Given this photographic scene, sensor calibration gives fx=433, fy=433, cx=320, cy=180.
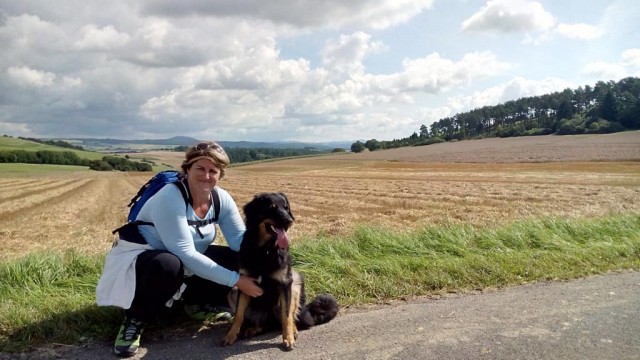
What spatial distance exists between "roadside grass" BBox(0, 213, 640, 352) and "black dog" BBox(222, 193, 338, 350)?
930 millimetres

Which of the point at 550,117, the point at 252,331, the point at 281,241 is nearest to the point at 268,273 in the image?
the point at 281,241

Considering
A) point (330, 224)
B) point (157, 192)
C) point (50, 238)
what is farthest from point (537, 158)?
point (157, 192)

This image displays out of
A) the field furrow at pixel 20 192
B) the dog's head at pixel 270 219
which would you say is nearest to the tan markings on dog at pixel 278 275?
the dog's head at pixel 270 219

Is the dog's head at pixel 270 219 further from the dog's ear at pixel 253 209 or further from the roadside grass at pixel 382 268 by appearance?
the roadside grass at pixel 382 268

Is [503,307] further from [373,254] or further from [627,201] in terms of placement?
[627,201]

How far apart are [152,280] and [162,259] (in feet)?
0.69

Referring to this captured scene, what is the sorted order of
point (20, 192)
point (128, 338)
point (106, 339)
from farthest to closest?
point (20, 192)
point (106, 339)
point (128, 338)

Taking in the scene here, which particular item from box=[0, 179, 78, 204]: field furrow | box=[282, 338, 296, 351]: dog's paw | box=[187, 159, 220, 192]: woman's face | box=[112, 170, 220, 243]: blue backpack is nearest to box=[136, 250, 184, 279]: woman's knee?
box=[112, 170, 220, 243]: blue backpack

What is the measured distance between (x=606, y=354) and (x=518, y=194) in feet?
63.8

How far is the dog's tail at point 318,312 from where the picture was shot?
4.29 meters

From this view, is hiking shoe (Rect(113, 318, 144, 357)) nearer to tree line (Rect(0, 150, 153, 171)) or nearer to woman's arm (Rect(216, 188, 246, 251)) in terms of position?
woman's arm (Rect(216, 188, 246, 251))

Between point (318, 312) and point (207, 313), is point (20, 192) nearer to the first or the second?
point (207, 313)

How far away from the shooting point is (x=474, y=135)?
122312 mm

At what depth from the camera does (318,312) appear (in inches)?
173
